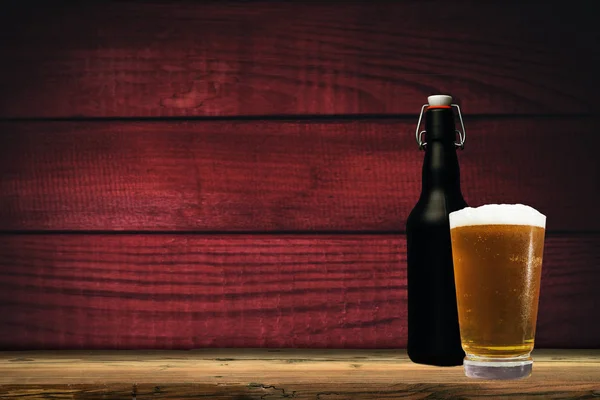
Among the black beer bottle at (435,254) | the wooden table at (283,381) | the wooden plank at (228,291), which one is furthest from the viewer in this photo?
the wooden plank at (228,291)

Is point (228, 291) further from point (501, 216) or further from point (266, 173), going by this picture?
point (501, 216)

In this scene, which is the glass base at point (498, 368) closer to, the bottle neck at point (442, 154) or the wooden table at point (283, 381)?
the wooden table at point (283, 381)

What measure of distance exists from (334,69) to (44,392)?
2.28ft

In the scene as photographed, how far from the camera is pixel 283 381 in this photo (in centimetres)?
88

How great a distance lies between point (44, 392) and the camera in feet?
2.86

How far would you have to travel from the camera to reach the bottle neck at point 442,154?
3.35 feet

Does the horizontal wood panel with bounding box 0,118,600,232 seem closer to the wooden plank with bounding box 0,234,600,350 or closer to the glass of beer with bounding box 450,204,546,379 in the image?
the wooden plank with bounding box 0,234,600,350

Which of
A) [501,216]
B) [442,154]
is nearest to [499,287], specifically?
[501,216]

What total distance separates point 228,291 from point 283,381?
1.24 ft

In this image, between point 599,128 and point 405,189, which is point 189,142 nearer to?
point 405,189

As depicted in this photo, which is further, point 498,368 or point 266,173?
point 266,173

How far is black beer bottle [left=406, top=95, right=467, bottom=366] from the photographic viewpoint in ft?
3.27

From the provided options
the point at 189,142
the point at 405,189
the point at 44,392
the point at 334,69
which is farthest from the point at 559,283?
the point at 44,392

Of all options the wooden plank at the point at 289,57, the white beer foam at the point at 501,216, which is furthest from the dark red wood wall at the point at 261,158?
the white beer foam at the point at 501,216
